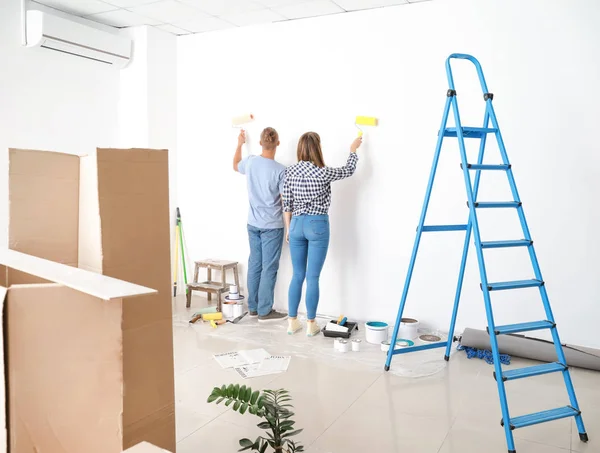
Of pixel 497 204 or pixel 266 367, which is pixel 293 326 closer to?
pixel 266 367

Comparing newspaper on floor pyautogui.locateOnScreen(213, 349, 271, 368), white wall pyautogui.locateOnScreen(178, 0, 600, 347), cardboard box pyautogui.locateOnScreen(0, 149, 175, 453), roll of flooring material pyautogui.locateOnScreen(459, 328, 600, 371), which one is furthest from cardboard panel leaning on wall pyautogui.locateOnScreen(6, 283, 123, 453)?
white wall pyautogui.locateOnScreen(178, 0, 600, 347)

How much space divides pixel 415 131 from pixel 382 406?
2165 millimetres

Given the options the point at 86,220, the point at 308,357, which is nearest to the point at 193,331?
the point at 308,357

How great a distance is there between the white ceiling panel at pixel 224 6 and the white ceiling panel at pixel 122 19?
0.66m

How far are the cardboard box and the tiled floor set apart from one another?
3.72 feet

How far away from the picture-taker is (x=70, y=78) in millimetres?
4629

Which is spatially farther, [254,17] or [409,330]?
[254,17]

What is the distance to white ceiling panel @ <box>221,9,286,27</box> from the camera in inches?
173

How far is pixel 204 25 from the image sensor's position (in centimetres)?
482

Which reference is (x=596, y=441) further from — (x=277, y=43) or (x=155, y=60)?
(x=155, y=60)

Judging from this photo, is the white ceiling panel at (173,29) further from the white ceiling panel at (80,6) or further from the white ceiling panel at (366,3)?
the white ceiling panel at (366,3)

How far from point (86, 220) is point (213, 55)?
12.7 ft

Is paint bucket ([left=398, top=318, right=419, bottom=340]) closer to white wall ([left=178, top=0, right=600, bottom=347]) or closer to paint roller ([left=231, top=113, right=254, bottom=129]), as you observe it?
white wall ([left=178, top=0, right=600, bottom=347])

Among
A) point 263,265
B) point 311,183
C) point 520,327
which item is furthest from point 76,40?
point 520,327
